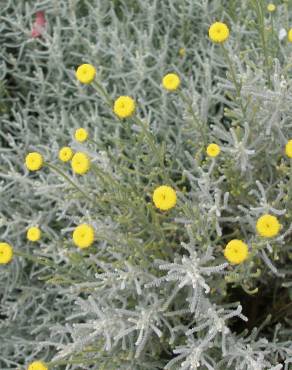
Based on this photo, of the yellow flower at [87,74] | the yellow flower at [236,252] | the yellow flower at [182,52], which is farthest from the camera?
the yellow flower at [182,52]

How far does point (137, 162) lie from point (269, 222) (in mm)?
503

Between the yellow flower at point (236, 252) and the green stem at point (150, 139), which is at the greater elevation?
the green stem at point (150, 139)

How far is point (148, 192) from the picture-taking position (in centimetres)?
147

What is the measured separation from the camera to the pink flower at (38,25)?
2.00 meters

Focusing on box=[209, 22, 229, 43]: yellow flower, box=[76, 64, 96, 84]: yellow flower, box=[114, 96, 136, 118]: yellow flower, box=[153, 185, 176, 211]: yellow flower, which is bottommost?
box=[153, 185, 176, 211]: yellow flower

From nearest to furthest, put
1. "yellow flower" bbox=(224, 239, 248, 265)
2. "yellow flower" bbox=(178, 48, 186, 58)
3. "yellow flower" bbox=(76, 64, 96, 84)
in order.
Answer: "yellow flower" bbox=(224, 239, 248, 265)
"yellow flower" bbox=(76, 64, 96, 84)
"yellow flower" bbox=(178, 48, 186, 58)

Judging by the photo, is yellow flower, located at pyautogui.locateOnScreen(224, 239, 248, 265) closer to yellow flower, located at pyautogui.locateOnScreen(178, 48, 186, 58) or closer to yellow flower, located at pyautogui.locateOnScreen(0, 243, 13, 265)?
yellow flower, located at pyautogui.locateOnScreen(0, 243, 13, 265)

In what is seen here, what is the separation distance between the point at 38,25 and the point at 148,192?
35.8 inches

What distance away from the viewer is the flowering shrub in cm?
128

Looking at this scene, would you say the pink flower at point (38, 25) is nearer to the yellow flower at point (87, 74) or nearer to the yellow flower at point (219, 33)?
the yellow flower at point (87, 74)

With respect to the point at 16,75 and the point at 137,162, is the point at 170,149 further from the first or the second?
the point at 16,75

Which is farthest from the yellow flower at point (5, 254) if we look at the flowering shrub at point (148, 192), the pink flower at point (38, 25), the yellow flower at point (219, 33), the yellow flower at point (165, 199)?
the pink flower at point (38, 25)

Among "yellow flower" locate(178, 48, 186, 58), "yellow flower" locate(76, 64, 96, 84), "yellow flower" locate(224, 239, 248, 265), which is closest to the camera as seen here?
"yellow flower" locate(224, 239, 248, 265)

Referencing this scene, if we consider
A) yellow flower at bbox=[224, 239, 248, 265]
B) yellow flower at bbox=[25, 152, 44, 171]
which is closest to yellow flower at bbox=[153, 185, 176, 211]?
yellow flower at bbox=[224, 239, 248, 265]
